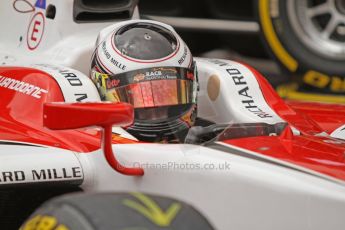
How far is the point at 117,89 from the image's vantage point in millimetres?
3512

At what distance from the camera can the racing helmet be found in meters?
3.41

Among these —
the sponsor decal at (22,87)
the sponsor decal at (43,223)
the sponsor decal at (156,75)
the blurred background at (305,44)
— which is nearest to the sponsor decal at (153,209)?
the sponsor decal at (43,223)

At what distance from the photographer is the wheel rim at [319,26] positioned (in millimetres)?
5871

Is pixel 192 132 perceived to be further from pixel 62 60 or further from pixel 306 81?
pixel 306 81

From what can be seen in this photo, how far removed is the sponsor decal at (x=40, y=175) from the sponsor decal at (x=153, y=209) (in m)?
0.56

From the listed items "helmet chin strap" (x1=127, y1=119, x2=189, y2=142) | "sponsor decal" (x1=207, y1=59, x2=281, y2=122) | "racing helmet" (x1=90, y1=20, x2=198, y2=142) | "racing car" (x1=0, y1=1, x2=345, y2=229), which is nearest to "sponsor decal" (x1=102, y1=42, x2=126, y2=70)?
"racing helmet" (x1=90, y1=20, x2=198, y2=142)

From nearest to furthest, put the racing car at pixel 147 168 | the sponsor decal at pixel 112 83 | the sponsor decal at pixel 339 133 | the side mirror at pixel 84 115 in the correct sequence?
the racing car at pixel 147 168
the side mirror at pixel 84 115
the sponsor decal at pixel 112 83
the sponsor decal at pixel 339 133

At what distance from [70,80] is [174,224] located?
1226mm

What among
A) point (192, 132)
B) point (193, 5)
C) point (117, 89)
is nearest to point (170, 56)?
point (117, 89)

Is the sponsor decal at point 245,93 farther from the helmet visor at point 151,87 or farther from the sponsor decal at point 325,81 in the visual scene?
the sponsor decal at point 325,81

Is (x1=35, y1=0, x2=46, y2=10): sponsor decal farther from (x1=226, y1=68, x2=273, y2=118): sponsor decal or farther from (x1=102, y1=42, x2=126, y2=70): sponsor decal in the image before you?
(x1=226, y1=68, x2=273, y2=118): sponsor decal

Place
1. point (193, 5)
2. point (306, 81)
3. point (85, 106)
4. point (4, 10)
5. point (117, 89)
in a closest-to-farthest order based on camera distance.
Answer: point (85, 106) < point (117, 89) < point (4, 10) < point (306, 81) < point (193, 5)

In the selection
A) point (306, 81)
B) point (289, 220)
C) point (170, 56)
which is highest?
point (170, 56)

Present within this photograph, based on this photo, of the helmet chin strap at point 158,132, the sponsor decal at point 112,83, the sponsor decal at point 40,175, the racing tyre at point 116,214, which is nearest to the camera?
the racing tyre at point 116,214
